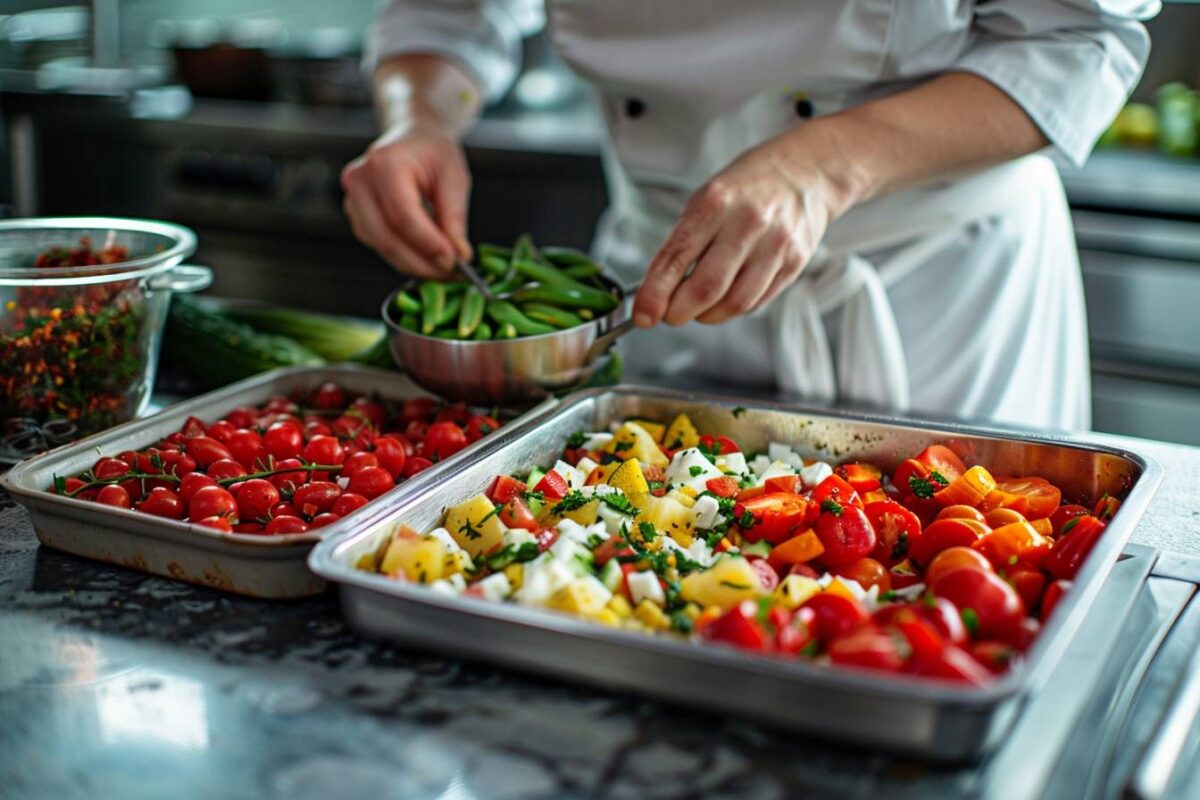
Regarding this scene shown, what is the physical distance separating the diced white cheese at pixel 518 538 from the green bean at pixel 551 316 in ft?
1.65

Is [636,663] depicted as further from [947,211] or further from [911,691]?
[947,211]

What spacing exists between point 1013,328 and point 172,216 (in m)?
2.98

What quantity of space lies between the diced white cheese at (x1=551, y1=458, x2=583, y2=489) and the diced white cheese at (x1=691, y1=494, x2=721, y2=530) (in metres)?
0.15

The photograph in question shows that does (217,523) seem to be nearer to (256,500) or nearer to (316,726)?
(256,500)

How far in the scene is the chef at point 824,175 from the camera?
4.91 feet

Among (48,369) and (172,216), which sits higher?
(48,369)

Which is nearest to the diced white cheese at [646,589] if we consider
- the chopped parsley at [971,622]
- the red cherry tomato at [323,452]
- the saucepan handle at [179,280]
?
the chopped parsley at [971,622]

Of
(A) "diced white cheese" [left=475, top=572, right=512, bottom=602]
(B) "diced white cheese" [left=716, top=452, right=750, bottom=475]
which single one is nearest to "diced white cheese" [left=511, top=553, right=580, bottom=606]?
(A) "diced white cheese" [left=475, top=572, right=512, bottom=602]

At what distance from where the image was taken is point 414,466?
141 centimetres

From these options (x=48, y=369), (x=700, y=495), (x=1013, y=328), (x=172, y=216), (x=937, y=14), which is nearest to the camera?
(x=700, y=495)

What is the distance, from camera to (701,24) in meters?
1.78

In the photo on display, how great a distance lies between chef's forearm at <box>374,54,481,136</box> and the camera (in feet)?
6.77

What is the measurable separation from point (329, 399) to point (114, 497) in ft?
1.51

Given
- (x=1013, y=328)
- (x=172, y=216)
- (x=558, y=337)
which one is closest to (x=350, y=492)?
(x=558, y=337)
